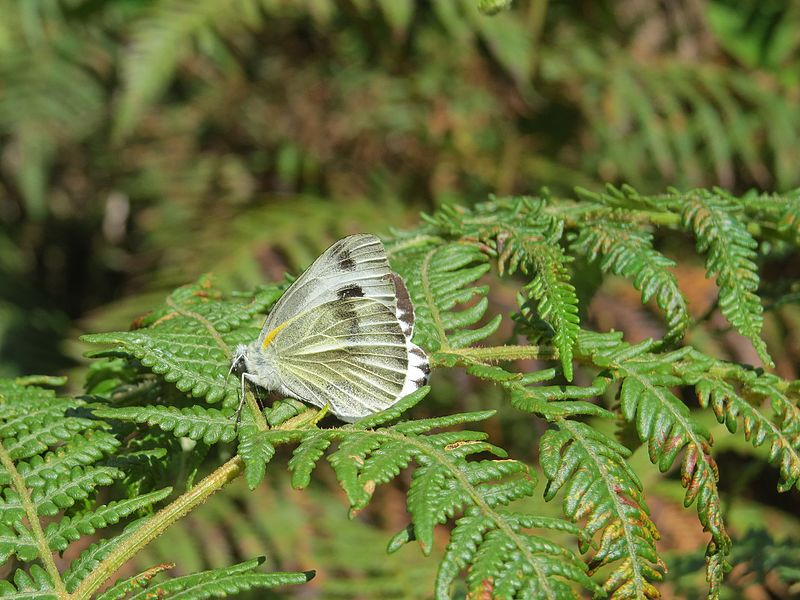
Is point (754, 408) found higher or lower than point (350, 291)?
lower

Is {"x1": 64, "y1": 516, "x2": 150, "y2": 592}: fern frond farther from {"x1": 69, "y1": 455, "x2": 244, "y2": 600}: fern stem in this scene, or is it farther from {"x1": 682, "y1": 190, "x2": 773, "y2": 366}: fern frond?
{"x1": 682, "y1": 190, "x2": 773, "y2": 366}: fern frond

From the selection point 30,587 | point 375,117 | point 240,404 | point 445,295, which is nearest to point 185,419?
point 240,404

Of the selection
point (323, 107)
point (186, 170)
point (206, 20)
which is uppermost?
point (206, 20)

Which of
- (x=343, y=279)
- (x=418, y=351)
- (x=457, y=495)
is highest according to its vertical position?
(x=343, y=279)

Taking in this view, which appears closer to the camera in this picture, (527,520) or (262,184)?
(527,520)

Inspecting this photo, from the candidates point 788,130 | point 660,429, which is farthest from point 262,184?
point 660,429

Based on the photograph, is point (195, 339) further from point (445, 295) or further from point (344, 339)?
point (445, 295)

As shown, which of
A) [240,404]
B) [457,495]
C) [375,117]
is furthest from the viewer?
[375,117]

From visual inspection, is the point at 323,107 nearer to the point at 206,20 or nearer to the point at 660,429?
the point at 206,20
